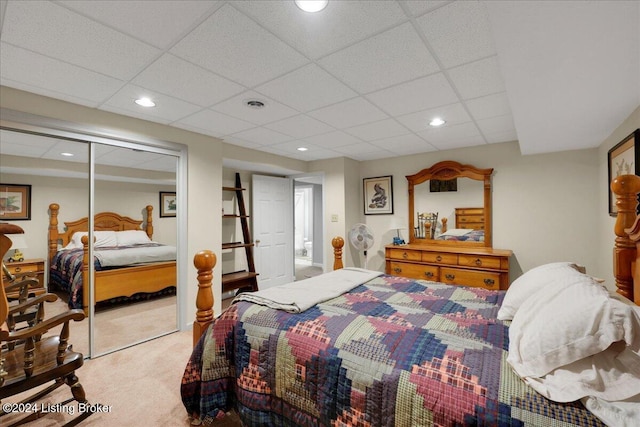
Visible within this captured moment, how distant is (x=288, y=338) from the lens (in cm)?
150

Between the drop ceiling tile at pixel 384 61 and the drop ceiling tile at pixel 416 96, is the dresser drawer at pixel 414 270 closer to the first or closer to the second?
the drop ceiling tile at pixel 416 96

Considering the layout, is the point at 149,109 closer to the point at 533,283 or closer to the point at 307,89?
the point at 307,89

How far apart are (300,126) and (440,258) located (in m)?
2.48

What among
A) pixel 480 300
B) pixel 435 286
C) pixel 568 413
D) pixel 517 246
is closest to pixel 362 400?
pixel 568 413

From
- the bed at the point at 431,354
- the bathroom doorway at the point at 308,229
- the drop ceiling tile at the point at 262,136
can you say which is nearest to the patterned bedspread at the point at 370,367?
the bed at the point at 431,354

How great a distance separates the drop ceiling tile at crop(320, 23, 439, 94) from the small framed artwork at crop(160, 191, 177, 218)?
2.28 meters

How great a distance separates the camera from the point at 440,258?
151 inches

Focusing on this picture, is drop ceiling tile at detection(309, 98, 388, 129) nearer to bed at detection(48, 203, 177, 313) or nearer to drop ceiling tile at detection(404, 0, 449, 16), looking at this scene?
drop ceiling tile at detection(404, 0, 449, 16)

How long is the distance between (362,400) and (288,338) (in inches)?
18.4

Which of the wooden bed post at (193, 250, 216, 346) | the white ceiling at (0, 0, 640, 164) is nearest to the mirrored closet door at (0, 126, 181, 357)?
the white ceiling at (0, 0, 640, 164)

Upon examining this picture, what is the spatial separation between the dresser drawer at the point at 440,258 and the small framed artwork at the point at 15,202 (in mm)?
4197

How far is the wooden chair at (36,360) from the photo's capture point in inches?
58.6

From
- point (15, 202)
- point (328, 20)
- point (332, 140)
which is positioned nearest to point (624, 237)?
point (328, 20)

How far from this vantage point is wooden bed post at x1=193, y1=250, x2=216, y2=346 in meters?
A: 1.86
